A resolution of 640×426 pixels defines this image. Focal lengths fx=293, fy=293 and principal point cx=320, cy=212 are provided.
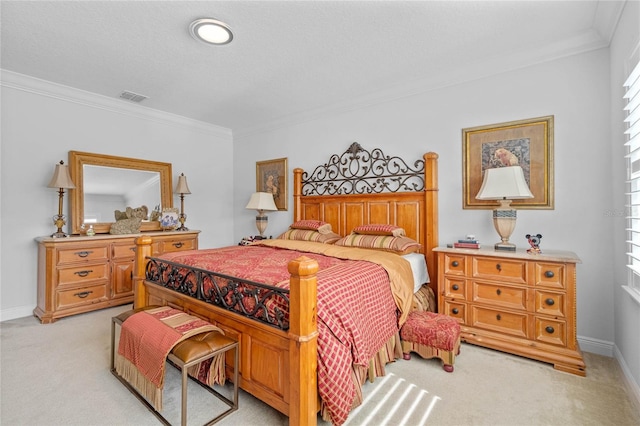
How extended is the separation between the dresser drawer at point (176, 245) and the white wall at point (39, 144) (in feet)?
4.08

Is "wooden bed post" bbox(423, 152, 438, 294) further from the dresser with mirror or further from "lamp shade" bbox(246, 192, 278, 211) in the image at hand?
the dresser with mirror

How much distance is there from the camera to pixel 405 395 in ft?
6.48

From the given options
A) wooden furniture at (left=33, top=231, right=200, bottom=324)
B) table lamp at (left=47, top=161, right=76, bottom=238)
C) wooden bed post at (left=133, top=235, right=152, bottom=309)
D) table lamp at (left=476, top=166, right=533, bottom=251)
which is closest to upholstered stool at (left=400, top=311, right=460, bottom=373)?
table lamp at (left=476, top=166, right=533, bottom=251)

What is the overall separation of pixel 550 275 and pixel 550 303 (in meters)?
0.22

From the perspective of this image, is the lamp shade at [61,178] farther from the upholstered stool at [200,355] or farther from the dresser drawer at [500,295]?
the dresser drawer at [500,295]

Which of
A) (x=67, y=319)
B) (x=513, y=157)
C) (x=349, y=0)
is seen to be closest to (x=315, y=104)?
(x=349, y=0)

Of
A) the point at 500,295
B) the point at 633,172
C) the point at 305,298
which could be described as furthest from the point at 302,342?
the point at 633,172

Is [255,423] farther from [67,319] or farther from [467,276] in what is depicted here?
[67,319]

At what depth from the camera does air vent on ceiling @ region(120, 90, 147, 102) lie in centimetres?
385

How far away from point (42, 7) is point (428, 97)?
3.61m

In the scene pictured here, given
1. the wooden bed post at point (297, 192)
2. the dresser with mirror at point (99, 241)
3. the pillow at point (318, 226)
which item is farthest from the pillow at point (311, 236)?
the dresser with mirror at point (99, 241)

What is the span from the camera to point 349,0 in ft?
7.10

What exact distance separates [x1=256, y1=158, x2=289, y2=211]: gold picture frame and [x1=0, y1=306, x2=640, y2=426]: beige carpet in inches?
117

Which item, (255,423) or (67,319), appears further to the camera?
(67,319)
